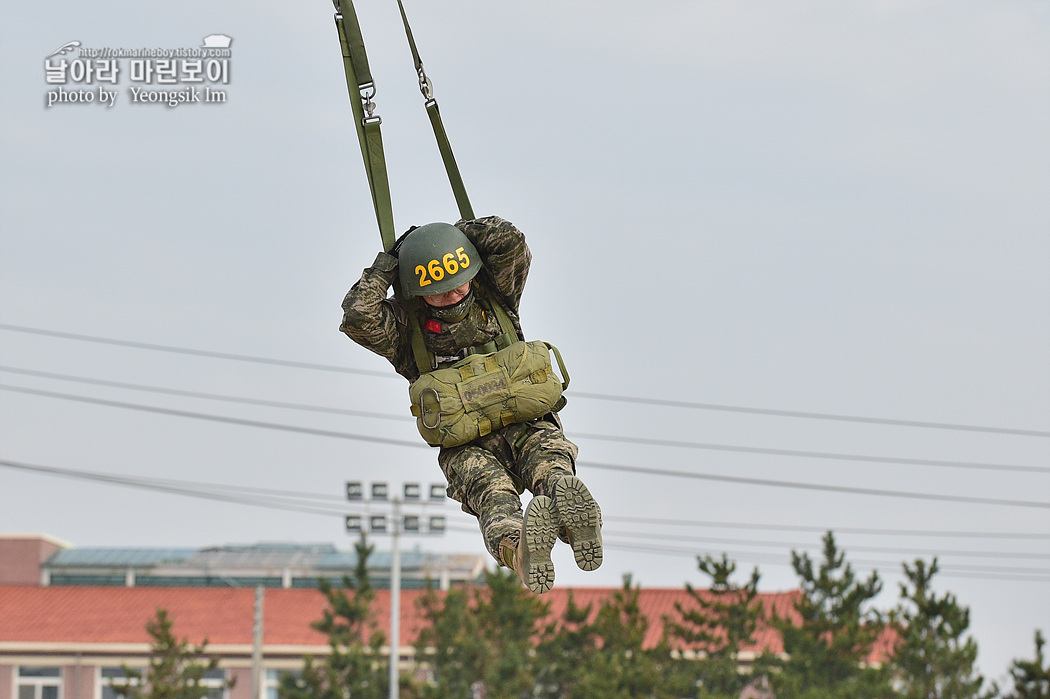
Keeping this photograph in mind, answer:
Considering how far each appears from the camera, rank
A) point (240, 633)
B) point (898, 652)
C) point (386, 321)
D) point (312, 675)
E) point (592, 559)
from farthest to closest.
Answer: point (240, 633) < point (312, 675) < point (898, 652) < point (386, 321) < point (592, 559)

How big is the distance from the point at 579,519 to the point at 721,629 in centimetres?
3391

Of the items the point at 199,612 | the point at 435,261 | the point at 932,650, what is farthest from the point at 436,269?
the point at 199,612

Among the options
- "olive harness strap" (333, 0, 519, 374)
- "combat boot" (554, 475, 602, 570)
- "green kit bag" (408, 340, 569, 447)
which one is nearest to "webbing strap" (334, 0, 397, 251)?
"olive harness strap" (333, 0, 519, 374)

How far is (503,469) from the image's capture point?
10.0 meters

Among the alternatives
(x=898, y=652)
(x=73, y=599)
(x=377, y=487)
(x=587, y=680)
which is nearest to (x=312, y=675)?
(x=377, y=487)

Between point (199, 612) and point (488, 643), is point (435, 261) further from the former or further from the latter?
point (199, 612)

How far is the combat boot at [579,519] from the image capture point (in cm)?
871

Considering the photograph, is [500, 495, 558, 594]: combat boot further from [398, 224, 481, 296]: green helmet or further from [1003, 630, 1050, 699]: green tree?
[1003, 630, 1050, 699]: green tree

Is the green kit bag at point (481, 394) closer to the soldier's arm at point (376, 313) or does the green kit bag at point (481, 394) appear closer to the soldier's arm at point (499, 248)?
the soldier's arm at point (376, 313)

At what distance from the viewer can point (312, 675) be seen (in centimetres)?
4319

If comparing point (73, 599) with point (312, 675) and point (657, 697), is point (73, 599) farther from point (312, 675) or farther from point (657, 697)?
point (657, 697)

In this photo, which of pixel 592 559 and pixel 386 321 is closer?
pixel 592 559

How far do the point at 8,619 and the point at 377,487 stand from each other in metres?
21.4

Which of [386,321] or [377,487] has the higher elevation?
[377,487]
